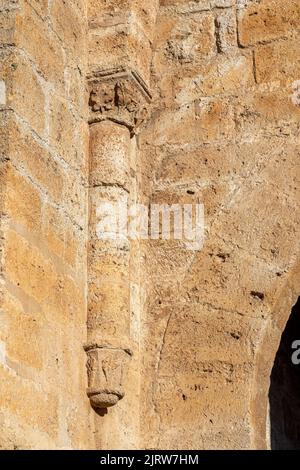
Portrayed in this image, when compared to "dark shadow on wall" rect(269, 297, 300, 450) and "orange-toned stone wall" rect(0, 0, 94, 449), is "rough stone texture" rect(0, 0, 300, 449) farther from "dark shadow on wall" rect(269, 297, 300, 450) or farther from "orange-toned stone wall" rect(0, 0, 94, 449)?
"dark shadow on wall" rect(269, 297, 300, 450)

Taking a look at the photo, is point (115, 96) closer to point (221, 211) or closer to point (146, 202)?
point (146, 202)

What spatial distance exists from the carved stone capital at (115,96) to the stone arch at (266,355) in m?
0.93

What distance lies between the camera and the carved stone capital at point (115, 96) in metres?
4.19

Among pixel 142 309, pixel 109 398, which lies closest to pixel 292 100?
pixel 142 309

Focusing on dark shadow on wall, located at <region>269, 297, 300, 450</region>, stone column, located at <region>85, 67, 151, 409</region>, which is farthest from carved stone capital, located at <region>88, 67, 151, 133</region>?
dark shadow on wall, located at <region>269, 297, 300, 450</region>

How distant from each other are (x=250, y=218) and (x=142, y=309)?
0.55 meters

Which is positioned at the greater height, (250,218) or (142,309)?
(250,218)

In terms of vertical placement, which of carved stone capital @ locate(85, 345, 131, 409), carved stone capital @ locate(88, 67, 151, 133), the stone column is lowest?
carved stone capital @ locate(85, 345, 131, 409)

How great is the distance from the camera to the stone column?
386cm

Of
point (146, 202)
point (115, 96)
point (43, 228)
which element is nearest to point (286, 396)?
point (146, 202)

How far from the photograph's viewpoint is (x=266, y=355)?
3.86 m

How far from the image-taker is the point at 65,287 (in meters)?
3.80

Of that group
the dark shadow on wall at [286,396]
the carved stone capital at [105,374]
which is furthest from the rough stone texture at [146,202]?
the dark shadow on wall at [286,396]

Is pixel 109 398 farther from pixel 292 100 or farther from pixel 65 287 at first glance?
pixel 292 100
